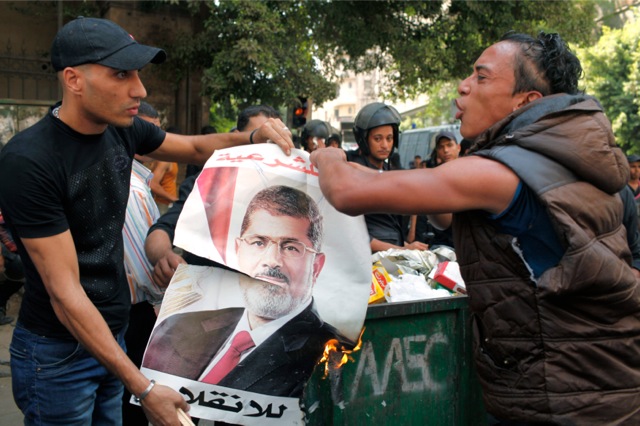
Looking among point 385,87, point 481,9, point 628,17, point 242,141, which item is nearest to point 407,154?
point 385,87

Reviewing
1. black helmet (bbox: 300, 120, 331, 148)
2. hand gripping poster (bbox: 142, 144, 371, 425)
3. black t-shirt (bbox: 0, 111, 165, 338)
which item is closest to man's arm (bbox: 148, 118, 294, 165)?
black t-shirt (bbox: 0, 111, 165, 338)

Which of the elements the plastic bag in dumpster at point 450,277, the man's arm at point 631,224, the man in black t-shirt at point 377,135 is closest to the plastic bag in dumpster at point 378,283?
the plastic bag in dumpster at point 450,277

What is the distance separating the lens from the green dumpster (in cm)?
267

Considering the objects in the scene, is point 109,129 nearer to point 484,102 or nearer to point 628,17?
point 484,102

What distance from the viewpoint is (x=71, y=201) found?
7.08 feet

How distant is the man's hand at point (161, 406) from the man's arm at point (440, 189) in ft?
2.72

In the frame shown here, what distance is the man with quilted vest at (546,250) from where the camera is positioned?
6.26 feet

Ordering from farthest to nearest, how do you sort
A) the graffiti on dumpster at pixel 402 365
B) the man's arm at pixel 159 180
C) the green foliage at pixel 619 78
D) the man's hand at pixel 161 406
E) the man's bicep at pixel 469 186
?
the green foliage at pixel 619 78 < the man's arm at pixel 159 180 < the graffiti on dumpster at pixel 402 365 < the man's hand at pixel 161 406 < the man's bicep at pixel 469 186

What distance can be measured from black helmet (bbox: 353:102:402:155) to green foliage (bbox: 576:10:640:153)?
2149 centimetres

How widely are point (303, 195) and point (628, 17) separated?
117 feet

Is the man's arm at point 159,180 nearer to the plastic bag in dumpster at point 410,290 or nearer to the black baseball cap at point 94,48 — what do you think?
the plastic bag in dumpster at point 410,290

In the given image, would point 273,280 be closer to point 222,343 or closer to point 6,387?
point 222,343

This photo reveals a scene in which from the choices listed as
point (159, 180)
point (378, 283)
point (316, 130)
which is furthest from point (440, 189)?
point (316, 130)

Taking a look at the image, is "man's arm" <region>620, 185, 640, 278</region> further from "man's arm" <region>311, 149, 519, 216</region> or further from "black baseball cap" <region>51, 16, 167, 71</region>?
"black baseball cap" <region>51, 16, 167, 71</region>
